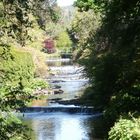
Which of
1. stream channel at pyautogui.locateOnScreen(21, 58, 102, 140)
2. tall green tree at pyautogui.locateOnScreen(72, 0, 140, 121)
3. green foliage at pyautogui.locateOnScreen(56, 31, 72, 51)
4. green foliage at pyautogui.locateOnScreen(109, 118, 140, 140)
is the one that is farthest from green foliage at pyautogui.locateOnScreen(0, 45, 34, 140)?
green foliage at pyautogui.locateOnScreen(56, 31, 72, 51)

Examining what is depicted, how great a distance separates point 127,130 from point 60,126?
15.5 m

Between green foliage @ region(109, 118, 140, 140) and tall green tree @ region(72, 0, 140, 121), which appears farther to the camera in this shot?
tall green tree @ region(72, 0, 140, 121)

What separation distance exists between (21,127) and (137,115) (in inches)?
352

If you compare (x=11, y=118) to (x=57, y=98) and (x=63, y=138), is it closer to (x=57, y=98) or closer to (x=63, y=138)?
(x=63, y=138)

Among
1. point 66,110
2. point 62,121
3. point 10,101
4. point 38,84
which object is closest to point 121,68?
point 62,121

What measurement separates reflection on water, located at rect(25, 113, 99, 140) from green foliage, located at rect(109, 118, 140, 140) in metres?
9.84

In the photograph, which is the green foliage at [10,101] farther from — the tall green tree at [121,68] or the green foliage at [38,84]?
the tall green tree at [121,68]

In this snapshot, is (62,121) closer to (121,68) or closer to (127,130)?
(121,68)

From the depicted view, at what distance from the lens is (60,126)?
29.1m

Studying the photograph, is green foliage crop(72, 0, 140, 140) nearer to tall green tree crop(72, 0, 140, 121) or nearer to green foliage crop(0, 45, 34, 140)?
tall green tree crop(72, 0, 140, 121)

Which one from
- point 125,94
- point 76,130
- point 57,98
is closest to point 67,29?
point 57,98

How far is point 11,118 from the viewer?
24.5 feet

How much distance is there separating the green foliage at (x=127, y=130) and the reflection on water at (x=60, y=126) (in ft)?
32.3

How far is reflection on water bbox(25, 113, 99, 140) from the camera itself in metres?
25.7
